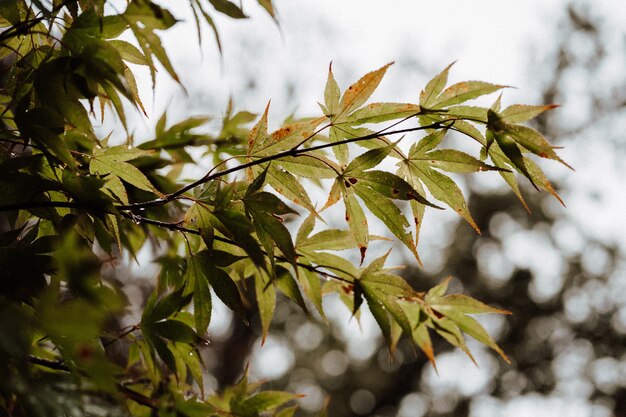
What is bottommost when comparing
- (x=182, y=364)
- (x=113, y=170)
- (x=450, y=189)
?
(x=182, y=364)

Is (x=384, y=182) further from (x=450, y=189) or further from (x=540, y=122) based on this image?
(x=540, y=122)

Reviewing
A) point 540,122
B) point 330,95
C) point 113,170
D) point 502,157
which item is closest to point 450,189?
point 502,157

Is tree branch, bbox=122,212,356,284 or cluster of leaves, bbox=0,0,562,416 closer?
cluster of leaves, bbox=0,0,562,416

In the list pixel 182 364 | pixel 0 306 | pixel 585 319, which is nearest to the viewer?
pixel 0 306

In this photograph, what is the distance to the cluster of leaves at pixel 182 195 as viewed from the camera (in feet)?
1.62

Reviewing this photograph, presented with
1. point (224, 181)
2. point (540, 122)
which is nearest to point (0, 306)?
point (224, 181)

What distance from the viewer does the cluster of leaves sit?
494 mm

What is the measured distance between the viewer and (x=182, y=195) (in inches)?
26.7

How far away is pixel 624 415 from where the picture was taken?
21.1 ft

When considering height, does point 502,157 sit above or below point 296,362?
above

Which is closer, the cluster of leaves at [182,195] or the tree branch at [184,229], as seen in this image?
the cluster of leaves at [182,195]

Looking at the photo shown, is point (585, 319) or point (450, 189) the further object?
point (585, 319)

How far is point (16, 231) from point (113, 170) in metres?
0.12

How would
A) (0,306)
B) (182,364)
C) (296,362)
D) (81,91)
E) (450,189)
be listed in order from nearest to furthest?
(0,306) < (81,91) < (450,189) < (182,364) < (296,362)
